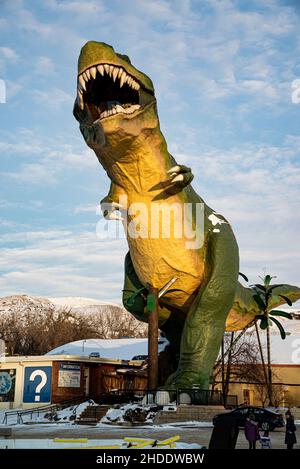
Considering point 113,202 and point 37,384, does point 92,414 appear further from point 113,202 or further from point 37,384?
point 37,384

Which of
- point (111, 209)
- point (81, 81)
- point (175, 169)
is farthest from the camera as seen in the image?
point (111, 209)

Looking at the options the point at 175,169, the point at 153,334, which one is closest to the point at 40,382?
the point at 153,334

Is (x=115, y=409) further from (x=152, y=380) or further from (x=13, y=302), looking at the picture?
(x=13, y=302)

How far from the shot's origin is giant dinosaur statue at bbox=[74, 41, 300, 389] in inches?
543

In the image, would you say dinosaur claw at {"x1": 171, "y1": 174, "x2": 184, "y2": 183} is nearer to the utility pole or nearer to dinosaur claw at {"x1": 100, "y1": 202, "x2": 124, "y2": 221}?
dinosaur claw at {"x1": 100, "y1": 202, "x2": 124, "y2": 221}

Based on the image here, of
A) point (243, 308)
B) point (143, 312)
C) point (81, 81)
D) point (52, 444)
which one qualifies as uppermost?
point (81, 81)

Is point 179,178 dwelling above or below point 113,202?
above

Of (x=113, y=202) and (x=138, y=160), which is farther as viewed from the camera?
(x=113, y=202)

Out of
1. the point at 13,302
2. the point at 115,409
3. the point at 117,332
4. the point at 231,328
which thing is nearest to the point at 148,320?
the point at 115,409

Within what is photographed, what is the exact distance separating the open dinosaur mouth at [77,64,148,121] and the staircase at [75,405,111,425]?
8935 millimetres

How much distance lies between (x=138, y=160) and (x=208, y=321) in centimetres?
520

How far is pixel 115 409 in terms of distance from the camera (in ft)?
53.9

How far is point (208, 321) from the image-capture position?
16594mm

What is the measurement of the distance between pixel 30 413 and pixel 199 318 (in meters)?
10.8
